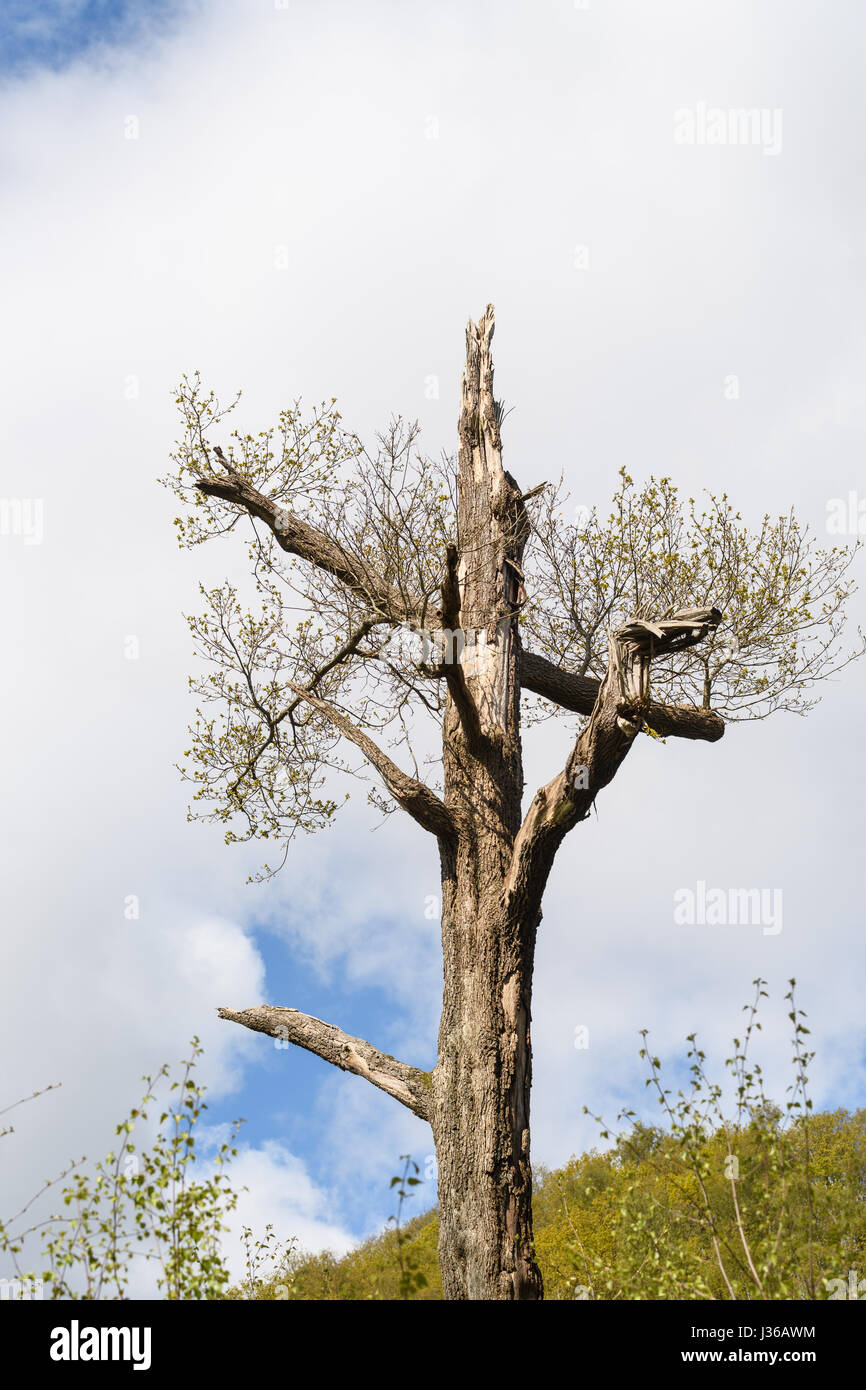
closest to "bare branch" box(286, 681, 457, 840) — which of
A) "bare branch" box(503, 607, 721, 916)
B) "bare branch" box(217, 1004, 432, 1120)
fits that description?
"bare branch" box(503, 607, 721, 916)

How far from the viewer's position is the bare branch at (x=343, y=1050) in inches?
356

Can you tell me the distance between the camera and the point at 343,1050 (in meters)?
9.58

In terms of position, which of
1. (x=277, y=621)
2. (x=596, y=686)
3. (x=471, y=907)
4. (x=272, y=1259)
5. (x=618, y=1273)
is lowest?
(x=272, y=1259)

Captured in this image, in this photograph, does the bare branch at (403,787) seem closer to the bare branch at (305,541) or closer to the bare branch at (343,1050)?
the bare branch at (305,541)

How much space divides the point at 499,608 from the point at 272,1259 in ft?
24.5

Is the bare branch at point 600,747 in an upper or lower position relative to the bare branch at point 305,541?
lower

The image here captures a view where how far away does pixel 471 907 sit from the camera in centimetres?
921

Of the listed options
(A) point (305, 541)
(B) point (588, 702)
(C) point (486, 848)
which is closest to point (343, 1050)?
(C) point (486, 848)

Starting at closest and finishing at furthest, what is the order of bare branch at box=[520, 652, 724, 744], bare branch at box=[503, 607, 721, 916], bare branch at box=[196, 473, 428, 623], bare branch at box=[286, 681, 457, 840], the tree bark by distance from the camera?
the tree bark → bare branch at box=[503, 607, 721, 916] → bare branch at box=[286, 681, 457, 840] → bare branch at box=[196, 473, 428, 623] → bare branch at box=[520, 652, 724, 744]

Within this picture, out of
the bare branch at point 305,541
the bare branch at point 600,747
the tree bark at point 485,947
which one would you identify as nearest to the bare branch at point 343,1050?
the tree bark at point 485,947

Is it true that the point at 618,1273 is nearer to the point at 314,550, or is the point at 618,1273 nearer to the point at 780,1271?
the point at 780,1271

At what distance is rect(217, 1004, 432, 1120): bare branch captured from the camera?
9047 millimetres

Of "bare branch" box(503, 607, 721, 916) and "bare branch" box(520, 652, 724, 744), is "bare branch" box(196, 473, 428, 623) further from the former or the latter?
"bare branch" box(503, 607, 721, 916)
